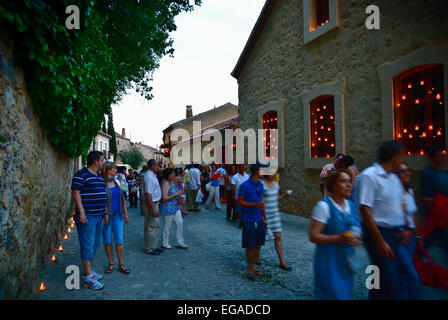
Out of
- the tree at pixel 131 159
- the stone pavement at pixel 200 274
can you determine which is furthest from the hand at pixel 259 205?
the tree at pixel 131 159

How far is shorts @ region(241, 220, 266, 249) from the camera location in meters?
4.46

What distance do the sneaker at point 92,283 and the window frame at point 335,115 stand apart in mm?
6204

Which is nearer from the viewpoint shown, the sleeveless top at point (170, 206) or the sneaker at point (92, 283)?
the sneaker at point (92, 283)

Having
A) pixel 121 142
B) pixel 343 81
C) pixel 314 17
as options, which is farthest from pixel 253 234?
pixel 121 142

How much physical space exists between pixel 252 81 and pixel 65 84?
365 inches

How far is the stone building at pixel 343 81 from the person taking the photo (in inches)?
229

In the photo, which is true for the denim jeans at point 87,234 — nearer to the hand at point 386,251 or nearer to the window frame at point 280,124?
the hand at point 386,251

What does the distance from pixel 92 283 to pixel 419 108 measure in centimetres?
669

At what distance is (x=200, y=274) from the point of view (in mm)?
4633

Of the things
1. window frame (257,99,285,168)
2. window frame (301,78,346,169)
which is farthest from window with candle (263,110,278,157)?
window frame (301,78,346,169)

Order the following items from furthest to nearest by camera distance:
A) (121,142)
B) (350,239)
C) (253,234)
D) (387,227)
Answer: (121,142)
(253,234)
(387,227)
(350,239)

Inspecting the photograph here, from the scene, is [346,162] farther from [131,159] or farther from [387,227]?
[131,159]

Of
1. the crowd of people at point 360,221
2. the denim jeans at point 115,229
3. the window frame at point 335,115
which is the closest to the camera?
the crowd of people at point 360,221
